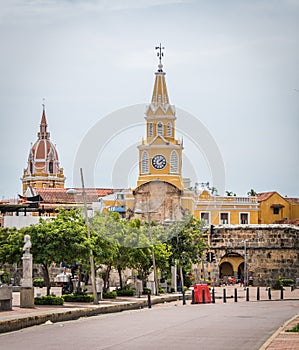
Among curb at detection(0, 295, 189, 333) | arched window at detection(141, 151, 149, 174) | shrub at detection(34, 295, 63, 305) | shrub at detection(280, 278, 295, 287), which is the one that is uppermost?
arched window at detection(141, 151, 149, 174)

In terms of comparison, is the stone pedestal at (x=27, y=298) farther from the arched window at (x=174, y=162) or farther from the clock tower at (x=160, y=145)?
the arched window at (x=174, y=162)

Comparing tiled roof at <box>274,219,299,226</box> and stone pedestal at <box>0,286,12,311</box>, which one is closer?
stone pedestal at <box>0,286,12,311</box>

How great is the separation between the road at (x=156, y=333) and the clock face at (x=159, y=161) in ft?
174

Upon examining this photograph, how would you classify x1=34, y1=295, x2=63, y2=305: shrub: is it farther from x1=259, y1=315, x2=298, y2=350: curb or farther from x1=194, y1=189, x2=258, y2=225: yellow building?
x1=194, y1=189, x2=258, y2=225: yellow building

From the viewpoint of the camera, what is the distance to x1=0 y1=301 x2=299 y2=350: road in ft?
55.2

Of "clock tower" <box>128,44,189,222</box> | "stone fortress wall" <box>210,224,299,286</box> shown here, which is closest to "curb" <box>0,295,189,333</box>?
"stone fortress wall" <box>210,224,299,286</box>

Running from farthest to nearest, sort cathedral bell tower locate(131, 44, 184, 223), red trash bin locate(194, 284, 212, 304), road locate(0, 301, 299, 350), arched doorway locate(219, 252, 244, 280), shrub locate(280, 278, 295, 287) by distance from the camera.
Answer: cathedral bell tower locate(131, 44, 184, 223) → arched doorway locate(219, 252, 244, 280) → shrub locate(280, 278, 295, 287) → red trash bin locate(194, 284, 212, 304) → road locate(0, 301, 299, 350)

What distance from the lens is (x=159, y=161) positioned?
262 feet

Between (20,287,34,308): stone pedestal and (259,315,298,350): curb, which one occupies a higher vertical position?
(20,287,34,308): stone pedestal

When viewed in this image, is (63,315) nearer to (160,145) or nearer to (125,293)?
(125,293)

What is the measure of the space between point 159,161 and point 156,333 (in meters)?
60.7

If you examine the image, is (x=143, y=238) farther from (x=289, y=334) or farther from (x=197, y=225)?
(x=289, y=334)

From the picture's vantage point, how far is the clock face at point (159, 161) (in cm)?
7981

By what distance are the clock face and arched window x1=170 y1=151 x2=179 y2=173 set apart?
80 centimetres
